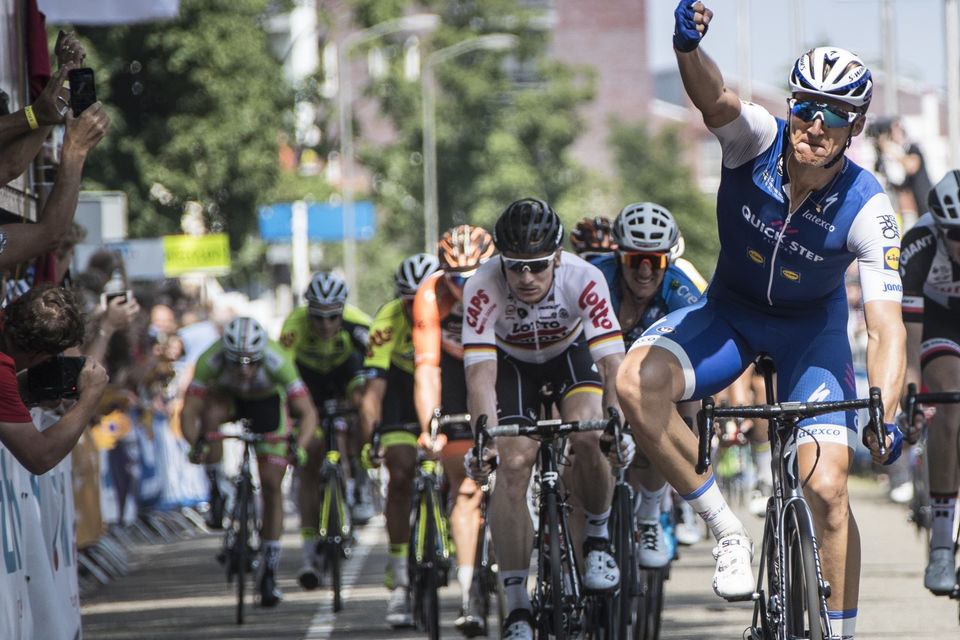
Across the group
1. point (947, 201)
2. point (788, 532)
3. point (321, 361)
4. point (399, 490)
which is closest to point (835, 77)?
point (788, 532)

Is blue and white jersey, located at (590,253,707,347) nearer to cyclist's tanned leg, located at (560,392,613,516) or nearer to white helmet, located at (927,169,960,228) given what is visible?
cyclist's tanned leg, located at (560,392,613,516)

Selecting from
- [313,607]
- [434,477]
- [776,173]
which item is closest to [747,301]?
[776,173]

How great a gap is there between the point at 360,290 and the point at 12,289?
4716 cm

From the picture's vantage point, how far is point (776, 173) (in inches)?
252

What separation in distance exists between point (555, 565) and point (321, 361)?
21.6ft

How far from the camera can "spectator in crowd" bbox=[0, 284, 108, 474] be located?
21.0 ft

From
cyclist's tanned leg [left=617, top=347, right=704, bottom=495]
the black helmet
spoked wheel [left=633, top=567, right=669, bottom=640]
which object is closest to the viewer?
cyclist's tanned leg [left=617, top=347, right=704, bottom=495]

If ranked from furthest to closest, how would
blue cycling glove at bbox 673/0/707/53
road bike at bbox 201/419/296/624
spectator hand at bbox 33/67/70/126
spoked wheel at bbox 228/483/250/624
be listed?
road bike at bbox 201/419/296/624 < spoked wheel at bbox 228/483/250/624 < spectator hand at bbox 33/67/70/126 < blue cycling glove at bbox 673/0/707/53

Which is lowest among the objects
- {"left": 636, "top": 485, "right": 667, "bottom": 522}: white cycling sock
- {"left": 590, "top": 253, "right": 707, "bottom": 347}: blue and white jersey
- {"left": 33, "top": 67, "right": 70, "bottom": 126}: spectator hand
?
{"left": 636, "top": 485, "right": 667, "bottom": 522}: white cycling sock

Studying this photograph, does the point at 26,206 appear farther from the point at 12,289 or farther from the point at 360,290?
the point at 360,290

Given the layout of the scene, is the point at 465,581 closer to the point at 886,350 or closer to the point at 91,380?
the point at 91,380

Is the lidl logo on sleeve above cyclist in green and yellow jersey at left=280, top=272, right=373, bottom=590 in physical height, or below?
above

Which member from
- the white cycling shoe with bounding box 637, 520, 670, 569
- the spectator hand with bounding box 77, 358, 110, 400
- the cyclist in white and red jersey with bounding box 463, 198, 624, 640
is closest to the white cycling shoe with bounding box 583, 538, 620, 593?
the cyclist in white and red jersey with bounding box 463, 198, 624, 640

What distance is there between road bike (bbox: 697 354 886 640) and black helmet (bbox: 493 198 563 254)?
5.68ft
